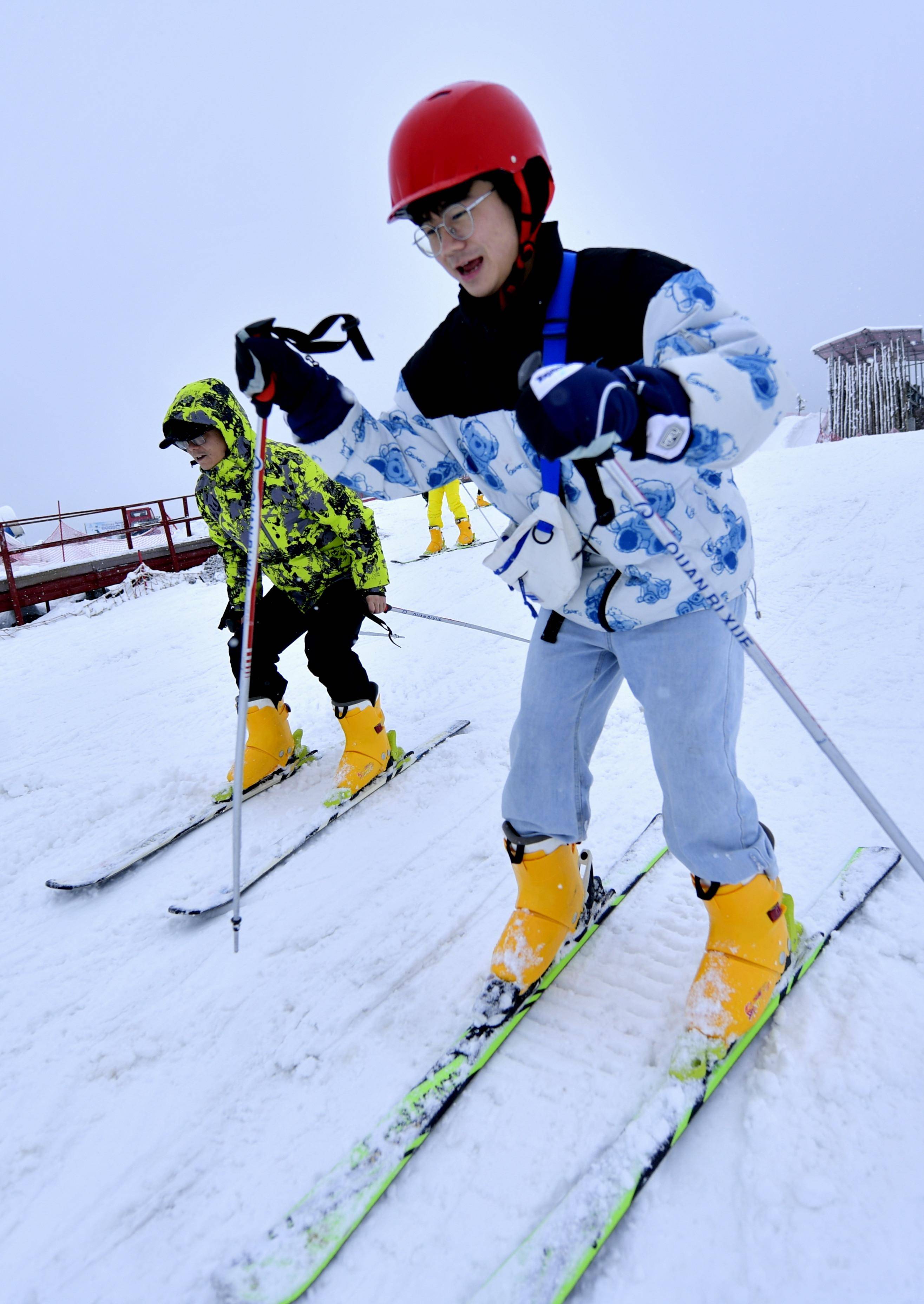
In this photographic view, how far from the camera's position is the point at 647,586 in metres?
1.68

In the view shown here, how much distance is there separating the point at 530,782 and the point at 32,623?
1074 centimetres

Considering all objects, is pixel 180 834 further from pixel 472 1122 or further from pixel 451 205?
pixel 451 205

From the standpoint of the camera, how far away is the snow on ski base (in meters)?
1.42

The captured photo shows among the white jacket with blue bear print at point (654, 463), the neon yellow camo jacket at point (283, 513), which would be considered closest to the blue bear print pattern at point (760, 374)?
the white jacket with blue bear print at point (654, 463)

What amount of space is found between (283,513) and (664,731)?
7.85ft

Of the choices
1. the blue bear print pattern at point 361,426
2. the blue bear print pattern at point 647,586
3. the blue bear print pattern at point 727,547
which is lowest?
the blue bear print pattern at point 647,586

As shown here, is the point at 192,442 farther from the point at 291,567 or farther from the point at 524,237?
the point at 524,237

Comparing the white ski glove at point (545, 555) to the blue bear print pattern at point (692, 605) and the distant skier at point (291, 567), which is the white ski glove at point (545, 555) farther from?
the distant skier at point (291, 567)

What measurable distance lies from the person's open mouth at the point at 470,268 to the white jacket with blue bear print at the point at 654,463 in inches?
12.3

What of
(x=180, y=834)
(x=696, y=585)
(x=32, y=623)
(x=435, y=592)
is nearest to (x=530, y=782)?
(x=696, y=585)

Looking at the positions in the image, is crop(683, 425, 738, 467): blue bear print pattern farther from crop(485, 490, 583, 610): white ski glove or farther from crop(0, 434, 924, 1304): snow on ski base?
crop(0, 434, 924, 1304): snow on ski base

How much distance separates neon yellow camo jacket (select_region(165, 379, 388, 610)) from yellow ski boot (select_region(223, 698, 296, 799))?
Result: 615 mm

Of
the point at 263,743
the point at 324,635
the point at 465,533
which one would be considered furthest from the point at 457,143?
the point at 465,533

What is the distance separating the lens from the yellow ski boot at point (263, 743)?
12.5 feet
